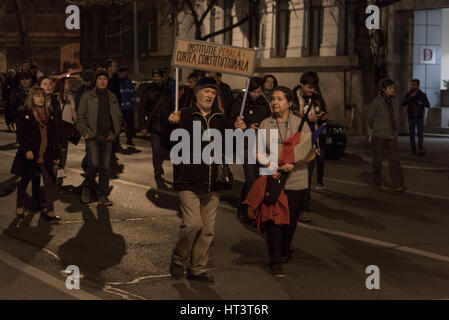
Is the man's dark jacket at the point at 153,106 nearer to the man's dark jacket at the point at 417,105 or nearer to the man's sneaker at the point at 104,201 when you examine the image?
the man's sneaker at the point at 104,201

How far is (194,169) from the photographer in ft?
26.5

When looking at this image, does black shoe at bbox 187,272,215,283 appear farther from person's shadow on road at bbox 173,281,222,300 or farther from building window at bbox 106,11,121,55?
building window at bbox 106,11,121,55

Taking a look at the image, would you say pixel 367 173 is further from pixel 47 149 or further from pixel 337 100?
pixel 337 100

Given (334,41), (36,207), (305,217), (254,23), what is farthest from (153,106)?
(254,23)

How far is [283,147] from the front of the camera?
8.51 meters

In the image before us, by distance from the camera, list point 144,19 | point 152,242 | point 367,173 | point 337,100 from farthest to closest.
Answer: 1. point 144,19
2. point 337,100
3. point 367,173
4. point 152,242

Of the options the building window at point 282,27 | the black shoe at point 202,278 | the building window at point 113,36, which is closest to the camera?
the black shoe at point 202,278

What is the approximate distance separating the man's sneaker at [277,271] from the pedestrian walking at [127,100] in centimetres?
1308

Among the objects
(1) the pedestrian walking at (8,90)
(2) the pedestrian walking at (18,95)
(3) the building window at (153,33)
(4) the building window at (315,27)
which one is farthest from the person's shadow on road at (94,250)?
→ (3) the building window at (153,33)

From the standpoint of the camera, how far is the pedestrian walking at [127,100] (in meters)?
20.9

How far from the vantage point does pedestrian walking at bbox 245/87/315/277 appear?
8.30m

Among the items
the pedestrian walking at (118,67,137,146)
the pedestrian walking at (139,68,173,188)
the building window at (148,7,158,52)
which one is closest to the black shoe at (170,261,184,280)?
the pedestrian walking at (139,68,173,188)
